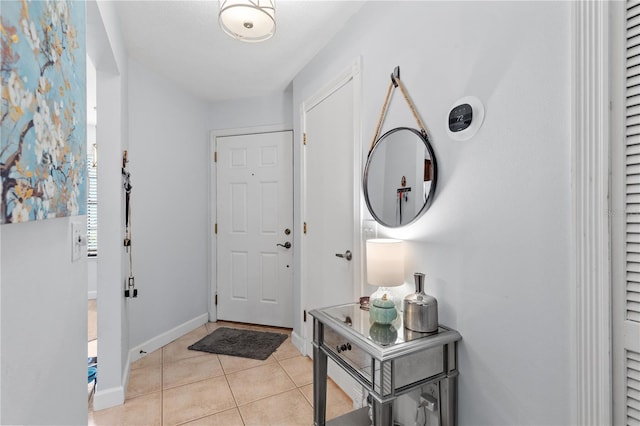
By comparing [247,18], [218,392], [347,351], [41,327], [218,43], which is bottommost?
[218,392]

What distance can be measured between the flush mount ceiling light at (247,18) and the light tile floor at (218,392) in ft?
7.08

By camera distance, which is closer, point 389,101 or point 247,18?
point 247,18

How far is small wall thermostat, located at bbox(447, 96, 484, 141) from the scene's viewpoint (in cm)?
121

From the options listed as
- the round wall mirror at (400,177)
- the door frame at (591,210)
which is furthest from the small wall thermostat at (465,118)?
the door frame at (591,210)

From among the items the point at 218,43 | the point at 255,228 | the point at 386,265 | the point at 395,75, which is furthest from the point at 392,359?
the point at 255,228

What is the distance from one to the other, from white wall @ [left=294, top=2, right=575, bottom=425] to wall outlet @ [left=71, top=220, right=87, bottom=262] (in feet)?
4.44

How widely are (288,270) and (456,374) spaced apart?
2.20 metres

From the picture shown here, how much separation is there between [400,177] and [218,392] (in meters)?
Result: 1.86

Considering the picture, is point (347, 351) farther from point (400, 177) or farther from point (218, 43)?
point (218, 43)

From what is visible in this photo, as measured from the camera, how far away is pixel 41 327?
0.78 m

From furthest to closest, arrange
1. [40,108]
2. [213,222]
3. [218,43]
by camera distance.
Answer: [213,222] < [218,43] < [40,108]

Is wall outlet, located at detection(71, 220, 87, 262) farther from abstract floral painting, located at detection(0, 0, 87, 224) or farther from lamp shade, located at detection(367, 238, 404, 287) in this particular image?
lamp shade, located at detection(367, 238, 404, 287)

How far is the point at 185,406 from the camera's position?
2.01m

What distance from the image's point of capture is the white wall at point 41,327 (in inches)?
25.0
